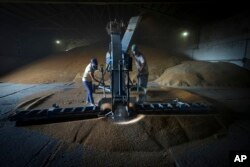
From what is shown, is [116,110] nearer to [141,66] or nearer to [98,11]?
[141,66]

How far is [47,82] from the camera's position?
11.4 m

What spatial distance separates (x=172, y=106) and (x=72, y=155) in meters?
2.69

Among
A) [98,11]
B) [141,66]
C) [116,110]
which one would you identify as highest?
[98,11]

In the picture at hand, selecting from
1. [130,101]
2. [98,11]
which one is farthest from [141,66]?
[98,11]

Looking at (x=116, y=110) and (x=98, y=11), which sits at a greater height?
(x=98, y=11)

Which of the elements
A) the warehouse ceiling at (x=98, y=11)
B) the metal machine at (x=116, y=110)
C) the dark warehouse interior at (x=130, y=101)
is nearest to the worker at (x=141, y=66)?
the dark warehouse interior at (x=130, y=101)

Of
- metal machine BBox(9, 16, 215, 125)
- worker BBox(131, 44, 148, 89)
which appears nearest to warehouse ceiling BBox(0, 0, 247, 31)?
worker BBox(131, 44, 148, 89)

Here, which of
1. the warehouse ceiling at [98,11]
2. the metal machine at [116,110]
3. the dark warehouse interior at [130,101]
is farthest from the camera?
the warehouse ceiling at [98,11]

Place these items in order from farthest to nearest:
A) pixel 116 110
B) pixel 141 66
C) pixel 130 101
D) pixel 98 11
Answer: pixel 98 11 < pixel 141 66 < pixel 130 101 < pixel 116 110

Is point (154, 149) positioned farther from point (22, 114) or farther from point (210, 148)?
point (22, 114)

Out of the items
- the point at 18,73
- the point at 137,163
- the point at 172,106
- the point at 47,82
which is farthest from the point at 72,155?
the point at 18,73

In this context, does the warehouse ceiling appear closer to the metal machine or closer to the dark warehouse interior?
the dark warehouse interior

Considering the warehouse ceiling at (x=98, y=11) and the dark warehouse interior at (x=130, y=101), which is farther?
the warehouse ceiling at (x=98, y=11)

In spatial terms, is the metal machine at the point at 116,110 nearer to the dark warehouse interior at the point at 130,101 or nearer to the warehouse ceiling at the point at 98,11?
the dark warehouse interior at the point at 130,101
